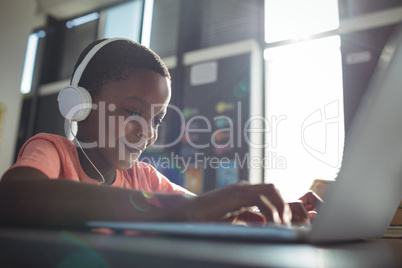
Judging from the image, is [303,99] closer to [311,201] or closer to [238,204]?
[311,201]

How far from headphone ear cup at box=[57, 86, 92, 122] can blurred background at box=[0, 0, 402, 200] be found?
108 cm

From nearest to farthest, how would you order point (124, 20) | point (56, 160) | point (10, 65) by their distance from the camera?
point (56, 160) < point (10, 65) < point (124, 20)

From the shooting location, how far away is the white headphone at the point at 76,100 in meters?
0.64

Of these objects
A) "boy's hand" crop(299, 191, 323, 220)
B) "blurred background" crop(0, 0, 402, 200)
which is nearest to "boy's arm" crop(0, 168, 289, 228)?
"boy's hand" crop(299, 191, 323, 220)

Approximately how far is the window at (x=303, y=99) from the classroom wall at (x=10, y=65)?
1.83 metres

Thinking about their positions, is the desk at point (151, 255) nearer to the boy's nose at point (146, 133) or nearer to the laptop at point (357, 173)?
the laptop at point (357, 173)

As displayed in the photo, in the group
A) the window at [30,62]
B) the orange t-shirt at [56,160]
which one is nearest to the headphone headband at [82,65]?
the orange t-shirt at [56,160]

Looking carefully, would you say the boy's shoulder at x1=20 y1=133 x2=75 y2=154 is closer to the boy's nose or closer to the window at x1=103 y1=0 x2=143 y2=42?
the boy's nose

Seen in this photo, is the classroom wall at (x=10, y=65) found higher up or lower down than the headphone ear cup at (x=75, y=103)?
higher up

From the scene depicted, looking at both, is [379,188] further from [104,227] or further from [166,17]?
[166,17]

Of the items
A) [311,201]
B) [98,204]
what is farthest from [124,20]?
[98,204]

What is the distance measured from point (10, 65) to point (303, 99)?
2082 millimetres

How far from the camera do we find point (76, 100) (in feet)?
2.09

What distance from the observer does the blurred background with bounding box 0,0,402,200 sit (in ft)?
5.50
